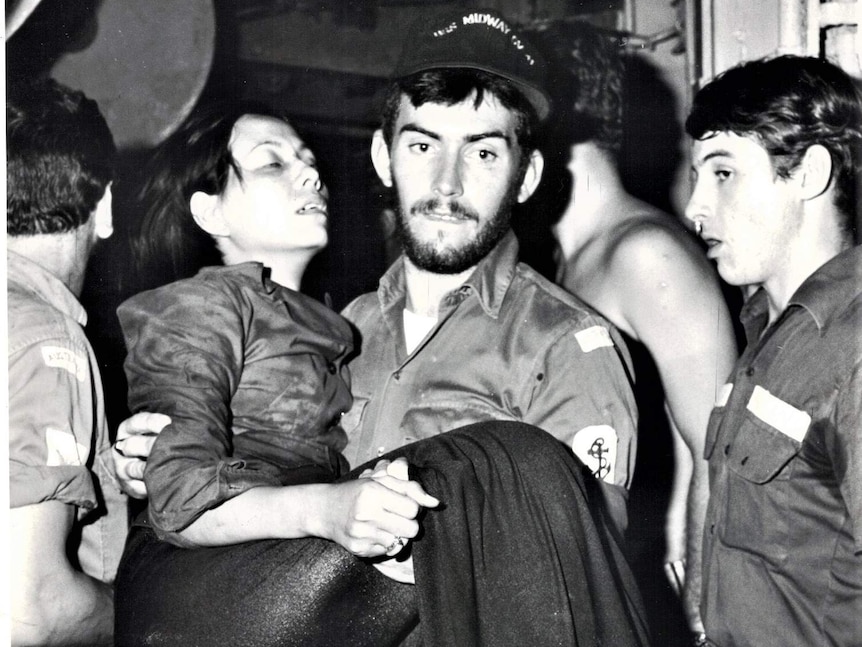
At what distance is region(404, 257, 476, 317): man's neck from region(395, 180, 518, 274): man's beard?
0.01 m

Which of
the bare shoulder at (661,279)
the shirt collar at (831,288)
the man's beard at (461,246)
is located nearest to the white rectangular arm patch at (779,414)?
the shirt collar at (831,288)

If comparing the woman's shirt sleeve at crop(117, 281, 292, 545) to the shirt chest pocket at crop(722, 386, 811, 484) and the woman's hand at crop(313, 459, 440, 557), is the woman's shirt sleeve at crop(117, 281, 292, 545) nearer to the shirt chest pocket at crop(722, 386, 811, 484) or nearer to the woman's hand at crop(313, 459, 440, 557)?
the woman's hand at crop(313, 459, 440, 557)

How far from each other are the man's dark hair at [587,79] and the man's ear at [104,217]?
0.84m

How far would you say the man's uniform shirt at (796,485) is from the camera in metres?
1.34

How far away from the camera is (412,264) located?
165 cm

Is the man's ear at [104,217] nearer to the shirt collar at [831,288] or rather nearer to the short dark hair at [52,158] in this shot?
the short dark hair at [52,158]

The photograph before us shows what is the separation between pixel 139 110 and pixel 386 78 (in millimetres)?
476

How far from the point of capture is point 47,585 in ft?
5.04

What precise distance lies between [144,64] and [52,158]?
0.26 metres

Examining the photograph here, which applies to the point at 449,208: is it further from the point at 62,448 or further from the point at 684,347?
the point at 62,448

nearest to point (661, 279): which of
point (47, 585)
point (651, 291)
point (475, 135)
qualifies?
point (651, 291)

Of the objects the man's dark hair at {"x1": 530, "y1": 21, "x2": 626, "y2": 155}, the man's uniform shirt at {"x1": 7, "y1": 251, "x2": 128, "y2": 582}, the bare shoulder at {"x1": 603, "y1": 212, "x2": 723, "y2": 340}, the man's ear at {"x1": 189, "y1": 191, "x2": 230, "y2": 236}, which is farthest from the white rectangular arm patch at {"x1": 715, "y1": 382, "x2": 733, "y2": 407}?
the man's uniform shirt at {"x1": 7, "y1": 251, "x2": 128, "y2": 582}

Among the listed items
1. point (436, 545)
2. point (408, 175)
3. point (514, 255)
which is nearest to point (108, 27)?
point (408, 175)

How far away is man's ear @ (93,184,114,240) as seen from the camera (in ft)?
5.73
